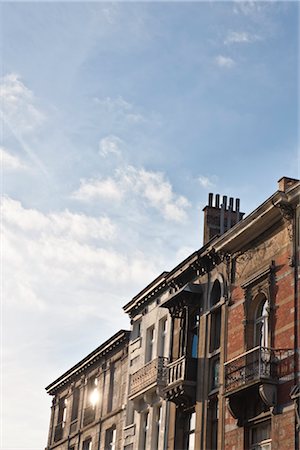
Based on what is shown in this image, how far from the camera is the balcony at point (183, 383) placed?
31453 millimetres

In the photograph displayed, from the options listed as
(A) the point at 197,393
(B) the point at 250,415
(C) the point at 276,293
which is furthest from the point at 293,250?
(A) the point at 197,393

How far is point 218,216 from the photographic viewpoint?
37.2 metres

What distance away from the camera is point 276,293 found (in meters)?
27.2

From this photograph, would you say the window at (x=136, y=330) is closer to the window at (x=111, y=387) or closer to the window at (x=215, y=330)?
the window at (x=111, y=387)

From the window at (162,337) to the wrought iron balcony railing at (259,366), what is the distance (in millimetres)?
8698

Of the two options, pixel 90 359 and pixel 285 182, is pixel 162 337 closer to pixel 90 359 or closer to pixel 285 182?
pixel 90 359

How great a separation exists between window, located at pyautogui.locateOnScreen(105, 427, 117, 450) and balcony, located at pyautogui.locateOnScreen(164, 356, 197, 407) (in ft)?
31.0

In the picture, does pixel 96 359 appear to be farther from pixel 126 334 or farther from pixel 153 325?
pixel 153 325

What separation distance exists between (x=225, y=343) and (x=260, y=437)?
170 inches

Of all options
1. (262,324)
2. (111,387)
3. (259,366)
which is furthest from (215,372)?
→ (111,387)

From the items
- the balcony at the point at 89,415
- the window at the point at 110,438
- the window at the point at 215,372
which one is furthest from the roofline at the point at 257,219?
the balcony at the point at 89,415

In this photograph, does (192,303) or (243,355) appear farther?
(192,303)

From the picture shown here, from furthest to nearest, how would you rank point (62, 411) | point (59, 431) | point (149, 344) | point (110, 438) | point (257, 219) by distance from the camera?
1. point (62, 411)
2. point (59, 431)
3. point (110, 438)
4. point (149, 344)
5. point (257, 219)

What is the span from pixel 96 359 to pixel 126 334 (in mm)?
5197
